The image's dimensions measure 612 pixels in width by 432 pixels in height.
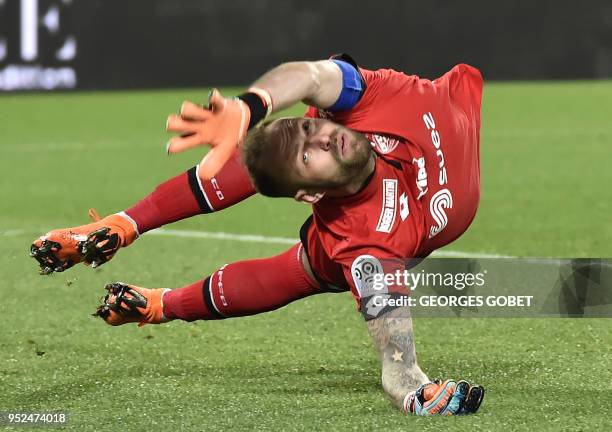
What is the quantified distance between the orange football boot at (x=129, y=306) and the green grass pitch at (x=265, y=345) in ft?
0.58

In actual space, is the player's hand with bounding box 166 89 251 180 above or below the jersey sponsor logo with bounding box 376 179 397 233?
above

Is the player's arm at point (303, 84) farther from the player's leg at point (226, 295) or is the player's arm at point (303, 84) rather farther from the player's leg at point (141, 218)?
the player's leg at point (226, 295)

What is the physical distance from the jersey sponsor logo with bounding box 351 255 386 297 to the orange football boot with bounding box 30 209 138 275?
38.5 inches

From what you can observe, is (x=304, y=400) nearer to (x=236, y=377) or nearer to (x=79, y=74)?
(x=236, y=377)

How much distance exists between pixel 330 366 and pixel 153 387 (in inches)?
26.8

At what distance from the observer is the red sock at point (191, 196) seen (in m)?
4.75

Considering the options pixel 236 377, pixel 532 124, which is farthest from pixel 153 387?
pixel 532 124

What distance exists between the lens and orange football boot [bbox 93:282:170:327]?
4.76 meters

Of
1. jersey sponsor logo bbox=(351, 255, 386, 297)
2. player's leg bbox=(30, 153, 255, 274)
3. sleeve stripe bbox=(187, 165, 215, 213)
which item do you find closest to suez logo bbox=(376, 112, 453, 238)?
jersey sponsor logo bbox=(351, 255, 386, 297)

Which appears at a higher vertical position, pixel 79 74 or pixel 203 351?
pixel 203 351

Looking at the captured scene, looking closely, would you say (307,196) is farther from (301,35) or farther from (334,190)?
(301,35)

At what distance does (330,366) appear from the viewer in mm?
4754

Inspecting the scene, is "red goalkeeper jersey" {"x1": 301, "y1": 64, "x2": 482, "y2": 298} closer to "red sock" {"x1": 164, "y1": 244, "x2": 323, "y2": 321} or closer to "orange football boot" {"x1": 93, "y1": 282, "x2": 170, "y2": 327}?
"red sock" {"x1": 164, "y1": 244, "x2": 323, "y2": 321}

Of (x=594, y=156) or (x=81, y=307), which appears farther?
(x=594, y=156)
